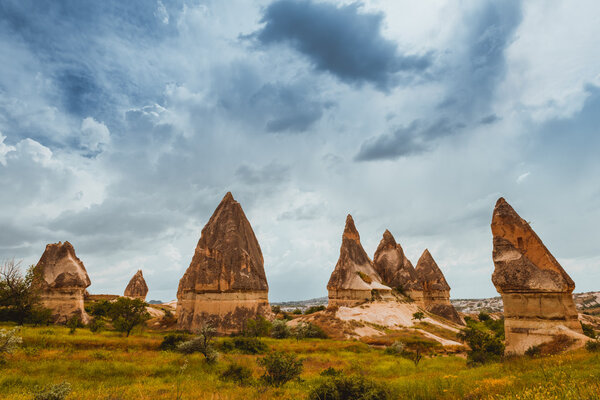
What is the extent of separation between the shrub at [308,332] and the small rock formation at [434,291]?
2355 cm

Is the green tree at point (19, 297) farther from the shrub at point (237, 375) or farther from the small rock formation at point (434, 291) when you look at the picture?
Result: the small rock formation at point (434, 291)

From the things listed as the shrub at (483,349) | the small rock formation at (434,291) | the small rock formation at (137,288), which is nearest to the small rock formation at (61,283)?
the small rock formation at (137,288)

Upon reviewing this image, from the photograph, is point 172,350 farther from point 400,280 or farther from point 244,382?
point 400,280

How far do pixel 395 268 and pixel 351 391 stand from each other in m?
46.6

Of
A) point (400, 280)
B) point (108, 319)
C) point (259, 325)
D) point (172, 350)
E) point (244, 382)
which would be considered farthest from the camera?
point (400, 280)

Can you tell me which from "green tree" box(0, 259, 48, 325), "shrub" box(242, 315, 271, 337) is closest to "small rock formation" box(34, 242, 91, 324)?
"green tree" box(0, 259, 48, 325)

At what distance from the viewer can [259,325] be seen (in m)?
29.2

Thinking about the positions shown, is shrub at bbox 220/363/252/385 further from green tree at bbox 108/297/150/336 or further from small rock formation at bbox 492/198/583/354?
green tree at bbox 108/297/150/336

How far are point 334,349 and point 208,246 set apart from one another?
17.0 metres

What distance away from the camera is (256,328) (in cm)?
2859

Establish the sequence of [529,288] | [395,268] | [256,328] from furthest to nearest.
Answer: [395,268] < [256,328] < [529,288]

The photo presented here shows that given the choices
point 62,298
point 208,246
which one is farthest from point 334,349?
point 62,298

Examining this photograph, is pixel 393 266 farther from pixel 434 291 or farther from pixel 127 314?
pixel 127 314

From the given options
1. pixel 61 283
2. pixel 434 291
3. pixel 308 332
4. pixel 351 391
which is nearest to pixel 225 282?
pixel 308 332
